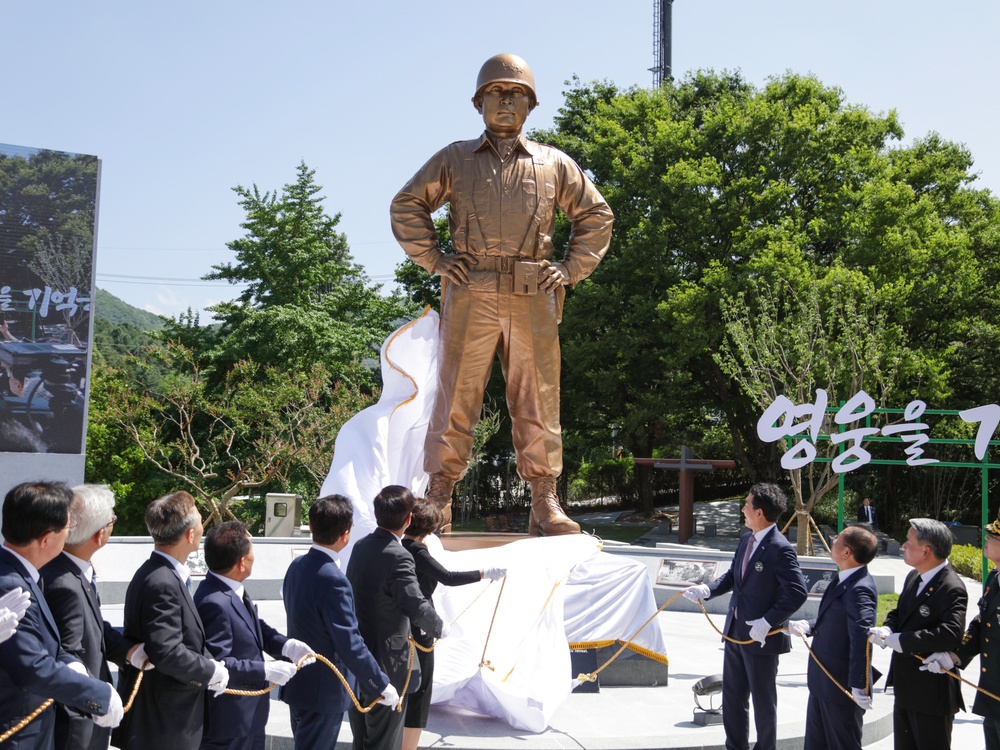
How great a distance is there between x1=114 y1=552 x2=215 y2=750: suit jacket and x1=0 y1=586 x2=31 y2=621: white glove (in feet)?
1.71

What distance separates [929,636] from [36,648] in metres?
3.42

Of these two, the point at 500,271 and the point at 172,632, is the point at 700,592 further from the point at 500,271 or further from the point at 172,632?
the point at 172,632

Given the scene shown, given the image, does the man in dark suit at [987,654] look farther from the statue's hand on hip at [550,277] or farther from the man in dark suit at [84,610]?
the statue's hand on hip at [550,277]

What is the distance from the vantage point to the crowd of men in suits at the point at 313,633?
2.95 meters

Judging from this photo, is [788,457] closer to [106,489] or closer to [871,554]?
[871,554]

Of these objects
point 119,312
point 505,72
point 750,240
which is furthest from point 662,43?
point 119,312

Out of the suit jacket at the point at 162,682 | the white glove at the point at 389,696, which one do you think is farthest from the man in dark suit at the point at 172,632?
the white glove at the point at 389,696

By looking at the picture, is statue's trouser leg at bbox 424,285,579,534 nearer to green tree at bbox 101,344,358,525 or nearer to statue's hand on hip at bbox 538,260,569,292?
statue's hand on hip at bbox 538,260,569,292

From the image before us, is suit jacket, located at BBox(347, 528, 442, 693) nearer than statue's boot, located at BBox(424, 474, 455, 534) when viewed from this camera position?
Yes

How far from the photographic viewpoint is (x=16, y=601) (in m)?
2.76

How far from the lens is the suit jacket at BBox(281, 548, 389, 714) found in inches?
145

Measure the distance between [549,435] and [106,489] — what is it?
4.06 metres

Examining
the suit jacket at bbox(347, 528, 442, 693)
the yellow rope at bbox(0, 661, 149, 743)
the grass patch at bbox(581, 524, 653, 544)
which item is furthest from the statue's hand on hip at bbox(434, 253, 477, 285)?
the grass patch at bbox(581, 524, 653, 544)

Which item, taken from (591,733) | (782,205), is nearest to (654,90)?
(782,205)
